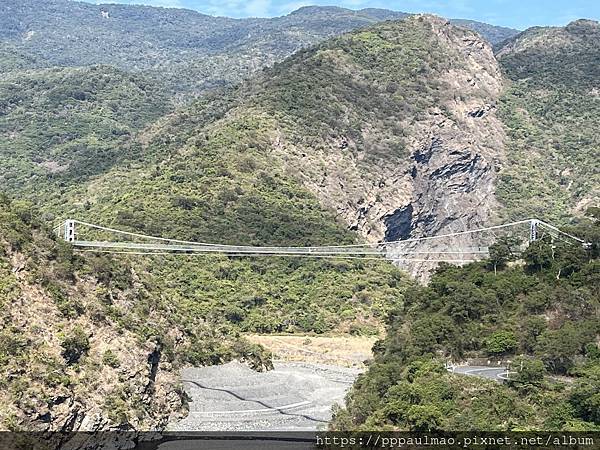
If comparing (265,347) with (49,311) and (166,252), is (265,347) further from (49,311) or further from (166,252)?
(49,311)

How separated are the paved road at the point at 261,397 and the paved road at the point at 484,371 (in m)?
7.36

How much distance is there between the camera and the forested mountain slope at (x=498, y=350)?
25.6 metres

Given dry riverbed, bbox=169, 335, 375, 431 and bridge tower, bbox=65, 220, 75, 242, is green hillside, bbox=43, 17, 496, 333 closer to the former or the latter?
dry riverbed, bbox=169, 335, 375, 431

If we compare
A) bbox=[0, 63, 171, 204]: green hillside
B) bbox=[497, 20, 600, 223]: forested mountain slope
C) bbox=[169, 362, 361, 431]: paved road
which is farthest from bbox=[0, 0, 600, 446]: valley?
bbox=[0, 63, 171, 204]: green hillside

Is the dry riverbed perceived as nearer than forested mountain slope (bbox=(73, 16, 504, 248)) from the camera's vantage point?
Yes

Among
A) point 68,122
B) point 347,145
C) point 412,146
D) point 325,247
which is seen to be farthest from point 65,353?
point 68,122

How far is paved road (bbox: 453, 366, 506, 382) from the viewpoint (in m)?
28.4

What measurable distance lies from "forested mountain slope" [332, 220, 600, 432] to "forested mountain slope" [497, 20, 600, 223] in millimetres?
54548

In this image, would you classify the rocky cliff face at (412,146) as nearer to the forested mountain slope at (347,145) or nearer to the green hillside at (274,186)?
the forested mountain slope at (347,145)

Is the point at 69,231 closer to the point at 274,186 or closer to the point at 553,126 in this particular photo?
the point at 274,186

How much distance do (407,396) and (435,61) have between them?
259 feet

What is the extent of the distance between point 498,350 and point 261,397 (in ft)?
47.2

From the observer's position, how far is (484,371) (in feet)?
97.3

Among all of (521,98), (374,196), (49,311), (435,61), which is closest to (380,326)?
(374,196)
